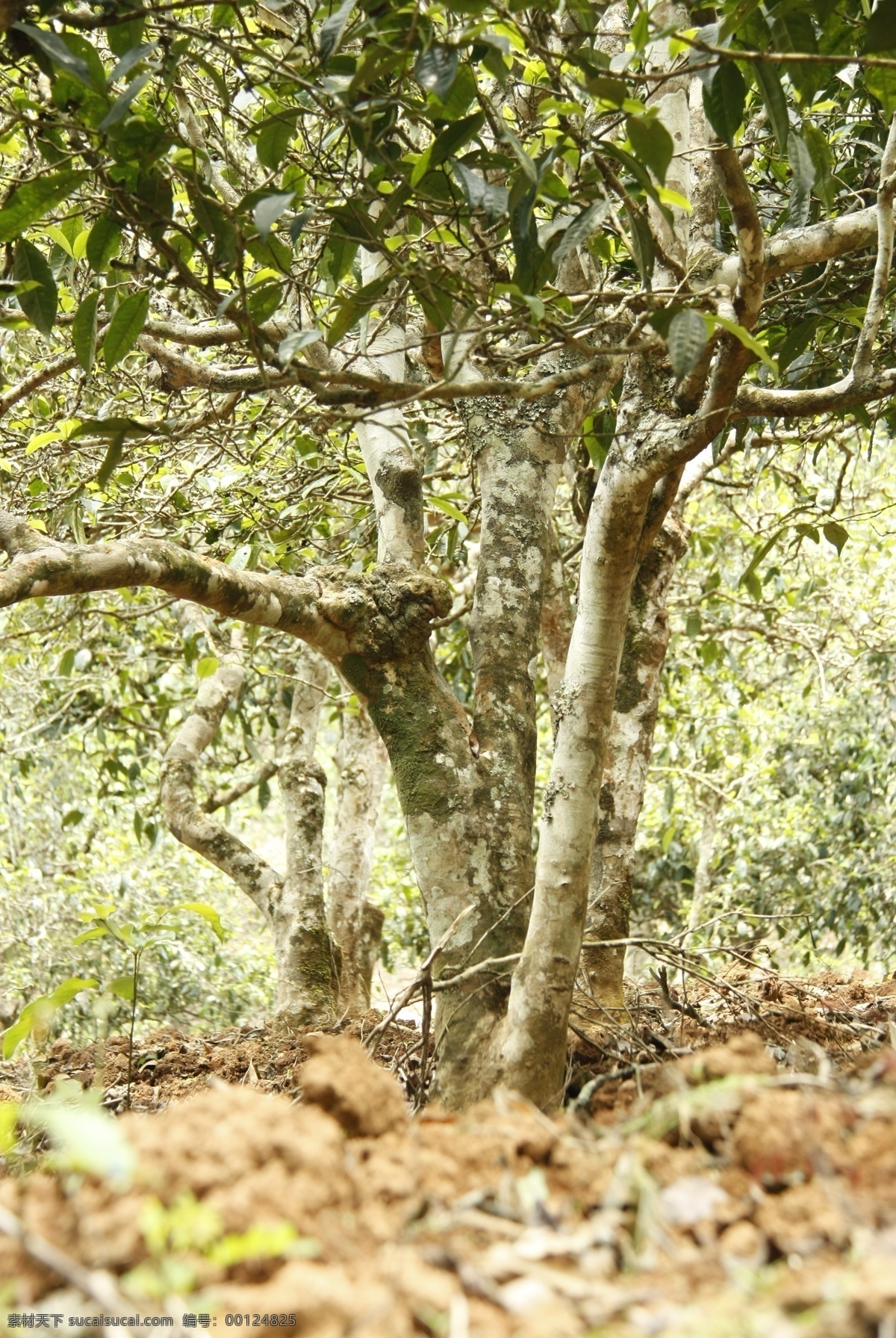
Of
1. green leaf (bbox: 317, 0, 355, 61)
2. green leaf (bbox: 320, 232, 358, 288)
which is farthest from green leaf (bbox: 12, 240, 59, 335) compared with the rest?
green leaf (bbox: 317, 0, 355, 61)

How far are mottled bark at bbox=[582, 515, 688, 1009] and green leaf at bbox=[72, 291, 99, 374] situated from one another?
170 cm

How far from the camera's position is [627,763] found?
3148mm

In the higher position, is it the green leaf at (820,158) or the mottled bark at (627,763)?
the green leaf at (820,158)

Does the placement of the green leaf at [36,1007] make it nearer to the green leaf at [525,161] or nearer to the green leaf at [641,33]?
the green leaf at [525,161]

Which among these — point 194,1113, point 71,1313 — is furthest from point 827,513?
point 71,1313

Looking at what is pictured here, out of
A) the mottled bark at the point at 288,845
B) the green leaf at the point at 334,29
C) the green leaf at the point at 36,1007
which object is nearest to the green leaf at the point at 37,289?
the green leaf at the point at 334,29

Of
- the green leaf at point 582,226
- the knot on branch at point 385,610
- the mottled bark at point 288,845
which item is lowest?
the mottled bark at point 288,845

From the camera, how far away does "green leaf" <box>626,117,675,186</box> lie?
1520 mm

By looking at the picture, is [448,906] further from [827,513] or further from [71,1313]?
[827,513]

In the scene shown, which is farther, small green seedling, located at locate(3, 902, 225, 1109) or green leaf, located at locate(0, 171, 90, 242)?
small green seedling, located at locate(3, 902, 225, 1109)

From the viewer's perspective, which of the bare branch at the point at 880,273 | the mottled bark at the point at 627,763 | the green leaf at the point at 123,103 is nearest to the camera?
the green leaf at the point at 123,103

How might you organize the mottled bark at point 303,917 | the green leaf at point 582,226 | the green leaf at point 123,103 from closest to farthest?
the green leaf at point 123,103
the green leaf at point 582,226
the mottled bark at point 303,917

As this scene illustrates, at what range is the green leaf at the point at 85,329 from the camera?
1984mm

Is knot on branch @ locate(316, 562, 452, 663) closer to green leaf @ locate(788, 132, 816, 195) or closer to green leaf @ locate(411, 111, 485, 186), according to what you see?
green leaf @ locate(411, 111, 485, 186)
